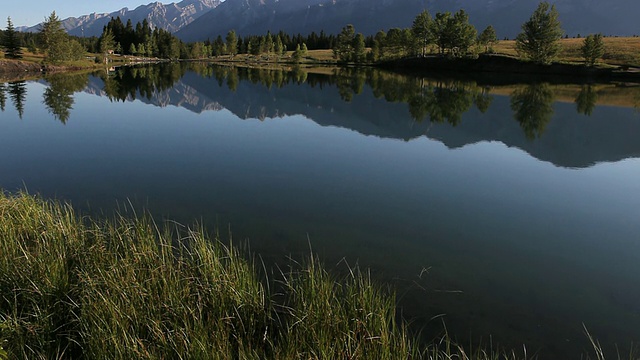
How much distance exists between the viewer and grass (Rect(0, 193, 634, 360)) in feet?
19.9

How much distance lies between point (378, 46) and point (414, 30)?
15322mm

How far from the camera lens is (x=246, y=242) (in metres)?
12.2

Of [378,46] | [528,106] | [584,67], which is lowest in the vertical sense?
[528,106]

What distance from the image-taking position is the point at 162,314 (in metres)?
6.75

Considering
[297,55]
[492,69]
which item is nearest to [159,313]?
[492,69]

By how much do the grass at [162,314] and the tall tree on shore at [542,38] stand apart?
106 meters

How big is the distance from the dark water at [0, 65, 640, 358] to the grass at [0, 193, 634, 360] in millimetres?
2352

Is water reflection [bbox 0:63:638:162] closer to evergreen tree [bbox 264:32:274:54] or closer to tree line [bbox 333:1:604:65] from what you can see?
tree line [bbox 333:1:604:65]

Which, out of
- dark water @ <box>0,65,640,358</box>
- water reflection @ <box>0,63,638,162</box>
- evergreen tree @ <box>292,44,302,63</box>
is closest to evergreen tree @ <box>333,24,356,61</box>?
evergreen tree @ <box>292,44,302,63</box>

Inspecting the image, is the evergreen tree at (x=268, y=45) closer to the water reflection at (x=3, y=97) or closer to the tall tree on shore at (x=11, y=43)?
the tall tree on shore at (x=11, y=43)

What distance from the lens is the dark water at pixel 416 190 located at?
9.90 metres

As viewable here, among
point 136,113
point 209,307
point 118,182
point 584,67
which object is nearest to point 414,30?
point 584,67

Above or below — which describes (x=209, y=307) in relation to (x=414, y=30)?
below

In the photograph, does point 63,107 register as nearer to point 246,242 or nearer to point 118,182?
point 118,182
